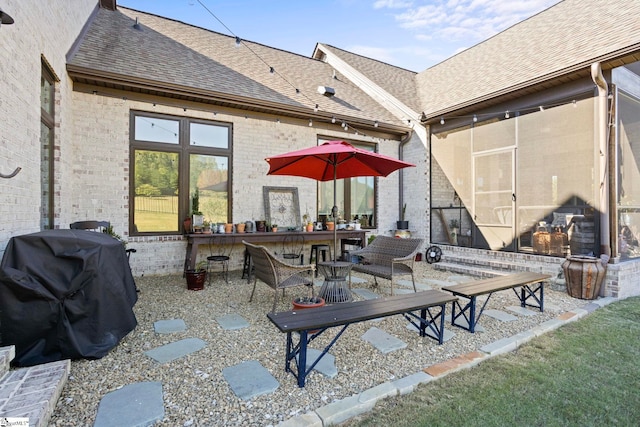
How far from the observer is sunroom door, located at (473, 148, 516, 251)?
6.40 metres

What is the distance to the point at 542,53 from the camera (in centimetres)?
639

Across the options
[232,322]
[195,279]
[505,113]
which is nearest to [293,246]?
[195,279]

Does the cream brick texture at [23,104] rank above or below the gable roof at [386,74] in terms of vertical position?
below

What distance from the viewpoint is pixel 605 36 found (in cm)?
534

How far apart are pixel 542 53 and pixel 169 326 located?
8.07 meters

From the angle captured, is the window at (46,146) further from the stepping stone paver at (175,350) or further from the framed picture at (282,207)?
the framed picture at (282,207)

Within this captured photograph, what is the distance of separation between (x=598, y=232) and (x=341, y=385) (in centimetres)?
515

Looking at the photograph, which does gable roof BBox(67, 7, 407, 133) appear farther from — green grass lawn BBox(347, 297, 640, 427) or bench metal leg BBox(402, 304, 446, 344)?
green grass lawn BBox(347, 297, 640, 427)

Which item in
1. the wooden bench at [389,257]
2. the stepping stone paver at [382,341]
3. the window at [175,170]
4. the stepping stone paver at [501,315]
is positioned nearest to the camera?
the stepping stone paver at [382,341]

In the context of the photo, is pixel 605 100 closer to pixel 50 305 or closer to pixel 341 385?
pixel 341 385

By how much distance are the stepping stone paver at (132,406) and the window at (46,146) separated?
9.46 feet

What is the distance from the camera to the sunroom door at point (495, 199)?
6402 millimetres

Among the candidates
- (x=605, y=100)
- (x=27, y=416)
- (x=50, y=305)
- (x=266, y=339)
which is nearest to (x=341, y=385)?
(x=266, y=339)

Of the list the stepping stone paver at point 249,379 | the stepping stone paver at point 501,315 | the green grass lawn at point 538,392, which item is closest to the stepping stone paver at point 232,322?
the stepping stone paver at point 249,379
